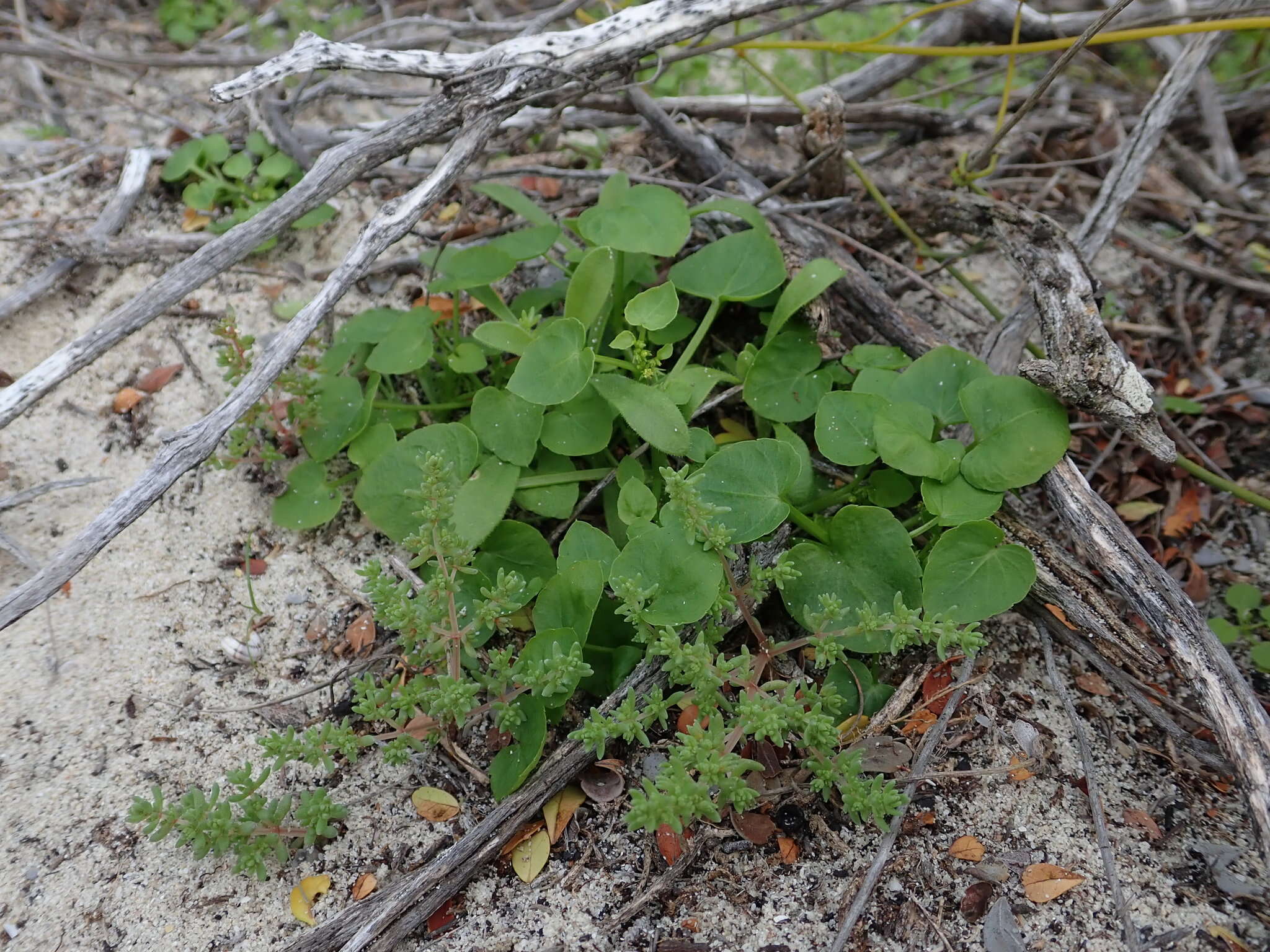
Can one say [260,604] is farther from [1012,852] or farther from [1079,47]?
[1079,47]

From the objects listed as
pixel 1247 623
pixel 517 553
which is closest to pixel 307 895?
pixel 517 553

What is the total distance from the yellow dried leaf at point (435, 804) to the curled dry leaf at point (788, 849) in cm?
58

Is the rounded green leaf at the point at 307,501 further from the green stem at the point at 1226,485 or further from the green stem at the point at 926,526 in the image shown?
the green stem at the point at 1226,485

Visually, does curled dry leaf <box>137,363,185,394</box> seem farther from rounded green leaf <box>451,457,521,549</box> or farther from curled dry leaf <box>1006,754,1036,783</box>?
curled dry leaf <box>1006,754,1036,783</box>

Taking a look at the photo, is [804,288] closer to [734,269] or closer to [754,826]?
[734,269]

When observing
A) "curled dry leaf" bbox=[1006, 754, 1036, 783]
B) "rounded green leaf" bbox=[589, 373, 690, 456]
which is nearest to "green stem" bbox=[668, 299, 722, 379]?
"rounded green leaf" bbox=[589, 373, 690, 456]

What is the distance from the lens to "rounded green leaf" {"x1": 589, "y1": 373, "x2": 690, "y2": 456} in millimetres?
1749

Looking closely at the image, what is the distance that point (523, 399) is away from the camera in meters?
1.84

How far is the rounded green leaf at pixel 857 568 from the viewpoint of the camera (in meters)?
1.63

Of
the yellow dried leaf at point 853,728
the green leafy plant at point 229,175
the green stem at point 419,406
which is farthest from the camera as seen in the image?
the green leafy plant at point 229,175

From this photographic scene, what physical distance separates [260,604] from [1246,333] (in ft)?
8.94

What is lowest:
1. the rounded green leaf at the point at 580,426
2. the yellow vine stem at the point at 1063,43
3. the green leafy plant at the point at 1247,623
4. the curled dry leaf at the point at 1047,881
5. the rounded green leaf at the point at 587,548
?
the green leafy plant at the point at 1247,623

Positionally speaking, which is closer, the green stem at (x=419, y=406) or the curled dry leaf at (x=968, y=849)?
the curled dry leaf at (x=968, y=849)

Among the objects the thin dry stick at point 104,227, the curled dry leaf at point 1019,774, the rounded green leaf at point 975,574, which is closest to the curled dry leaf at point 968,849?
the curled dry leaf at point 1019,774
